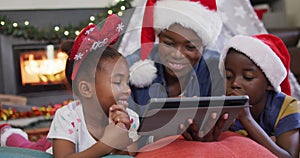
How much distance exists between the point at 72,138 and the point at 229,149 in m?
0.40

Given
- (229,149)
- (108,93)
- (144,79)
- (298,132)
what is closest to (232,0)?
(144,79)

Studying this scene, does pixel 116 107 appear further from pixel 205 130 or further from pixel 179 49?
pixel 179 49

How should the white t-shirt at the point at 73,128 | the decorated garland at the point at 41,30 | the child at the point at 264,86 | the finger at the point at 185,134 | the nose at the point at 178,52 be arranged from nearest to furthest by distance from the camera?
the finger at the point at 185,134 < the white t-shirt at the point at 73,128 < the child at the point at 264,86 < the nose at the point at 178,52 < the decorated garland at the point at 41,30

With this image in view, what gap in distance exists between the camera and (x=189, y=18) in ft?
4.44

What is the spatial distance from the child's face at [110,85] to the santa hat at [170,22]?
13.5 inches

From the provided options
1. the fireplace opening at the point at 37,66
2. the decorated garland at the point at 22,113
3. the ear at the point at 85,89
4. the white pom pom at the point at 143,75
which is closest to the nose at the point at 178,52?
the white pom pom at the point at 143,75

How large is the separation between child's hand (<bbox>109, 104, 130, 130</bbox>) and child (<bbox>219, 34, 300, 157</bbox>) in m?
0.32

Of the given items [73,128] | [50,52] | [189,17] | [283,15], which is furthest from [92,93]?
[283,15]

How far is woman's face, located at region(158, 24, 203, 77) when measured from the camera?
1303 mm

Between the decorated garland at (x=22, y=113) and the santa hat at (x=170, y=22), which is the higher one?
the santa hat at (x=170, y=22)

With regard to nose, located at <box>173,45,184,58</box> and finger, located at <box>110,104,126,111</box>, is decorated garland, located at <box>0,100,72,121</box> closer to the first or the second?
nose, located at <box>173,45,184,58</box>

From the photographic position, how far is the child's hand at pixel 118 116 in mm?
952

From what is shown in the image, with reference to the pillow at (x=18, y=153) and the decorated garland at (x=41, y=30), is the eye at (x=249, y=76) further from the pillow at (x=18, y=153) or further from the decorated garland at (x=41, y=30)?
the decorated garland at (x=41, y=30)

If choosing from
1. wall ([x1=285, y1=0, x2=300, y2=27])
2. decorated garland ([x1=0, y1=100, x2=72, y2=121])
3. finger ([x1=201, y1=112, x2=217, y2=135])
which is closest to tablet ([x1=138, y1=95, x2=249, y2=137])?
finger ([x1=201, y1=112, x2=217, y2=135])
